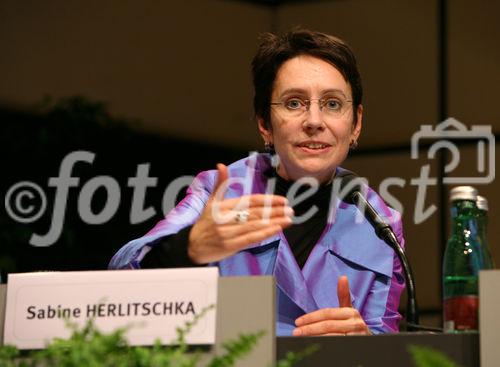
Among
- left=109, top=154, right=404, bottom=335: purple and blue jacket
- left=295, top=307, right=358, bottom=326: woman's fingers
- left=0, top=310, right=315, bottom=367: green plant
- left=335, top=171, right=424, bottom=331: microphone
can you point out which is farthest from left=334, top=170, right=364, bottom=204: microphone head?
left=0, top=310, right=315, bottom=367: green plant

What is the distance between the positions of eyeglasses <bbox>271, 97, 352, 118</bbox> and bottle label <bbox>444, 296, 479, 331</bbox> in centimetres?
101

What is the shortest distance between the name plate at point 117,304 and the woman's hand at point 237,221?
387mm

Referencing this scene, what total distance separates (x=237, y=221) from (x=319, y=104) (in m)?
0.71

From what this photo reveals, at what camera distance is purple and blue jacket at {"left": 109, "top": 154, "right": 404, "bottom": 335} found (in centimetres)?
219

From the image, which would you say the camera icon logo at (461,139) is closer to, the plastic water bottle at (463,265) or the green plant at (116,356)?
the plastic water bottle at (463,265)

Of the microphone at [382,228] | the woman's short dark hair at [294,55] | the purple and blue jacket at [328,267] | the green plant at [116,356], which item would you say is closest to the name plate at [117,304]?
the green plant at [116,356]

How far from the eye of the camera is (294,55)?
8.25 feet

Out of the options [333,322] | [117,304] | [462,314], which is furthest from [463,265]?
[117,304]

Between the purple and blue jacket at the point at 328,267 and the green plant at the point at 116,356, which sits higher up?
the purple and blue jacket at the point at 328,267

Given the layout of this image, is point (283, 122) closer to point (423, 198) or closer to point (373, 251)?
point (373, 251)

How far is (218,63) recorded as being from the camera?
16.7 ft

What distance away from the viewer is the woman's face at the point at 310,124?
2.44 meters

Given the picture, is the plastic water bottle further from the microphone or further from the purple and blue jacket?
the purple and blue jacket

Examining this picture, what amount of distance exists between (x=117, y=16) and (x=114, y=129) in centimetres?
66
